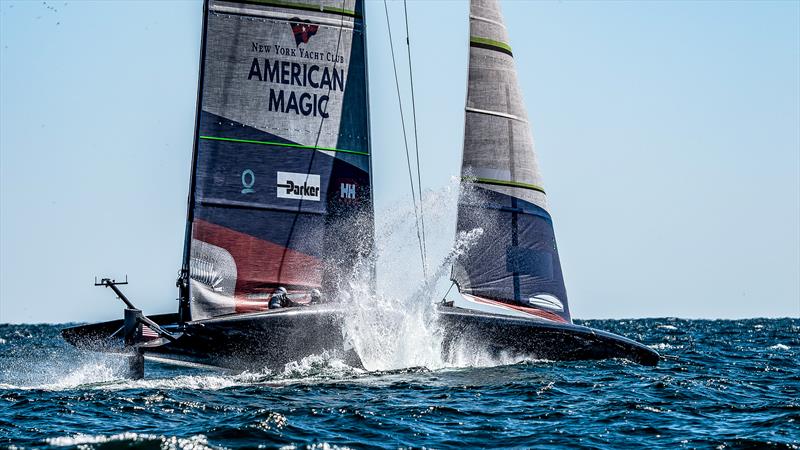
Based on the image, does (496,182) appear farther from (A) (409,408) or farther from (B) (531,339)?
(A) (409,408)

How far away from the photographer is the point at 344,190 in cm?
1766

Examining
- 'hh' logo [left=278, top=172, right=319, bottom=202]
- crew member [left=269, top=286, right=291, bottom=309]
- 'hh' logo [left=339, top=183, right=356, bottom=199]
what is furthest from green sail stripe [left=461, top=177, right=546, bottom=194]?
crew member [left=269, top=286, right=291, bottom=309]

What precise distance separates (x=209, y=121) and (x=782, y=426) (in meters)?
9.37

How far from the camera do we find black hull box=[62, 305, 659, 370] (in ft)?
49.3

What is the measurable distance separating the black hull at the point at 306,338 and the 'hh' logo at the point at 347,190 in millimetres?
2518

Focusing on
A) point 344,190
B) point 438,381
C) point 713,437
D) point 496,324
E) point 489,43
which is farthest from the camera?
point 489,43

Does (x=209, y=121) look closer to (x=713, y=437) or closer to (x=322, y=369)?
(x=322, y=369)

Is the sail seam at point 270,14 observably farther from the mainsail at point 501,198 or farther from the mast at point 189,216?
the mainsail at point 501,198

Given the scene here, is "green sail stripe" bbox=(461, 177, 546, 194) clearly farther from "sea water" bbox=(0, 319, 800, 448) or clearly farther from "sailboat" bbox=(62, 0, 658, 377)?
"sea water" bbox=(0, 319, 800, 448)

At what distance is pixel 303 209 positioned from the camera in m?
17.3

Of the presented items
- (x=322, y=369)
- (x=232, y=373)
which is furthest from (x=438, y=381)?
(x=232, y=373)

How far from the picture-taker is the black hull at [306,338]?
15.0 m

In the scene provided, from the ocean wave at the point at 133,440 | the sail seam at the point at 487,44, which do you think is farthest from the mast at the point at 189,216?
the ocean wave at the point at 133,440

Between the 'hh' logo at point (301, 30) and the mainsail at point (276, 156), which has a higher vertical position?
the 'hh' logo at point (301, 30)
